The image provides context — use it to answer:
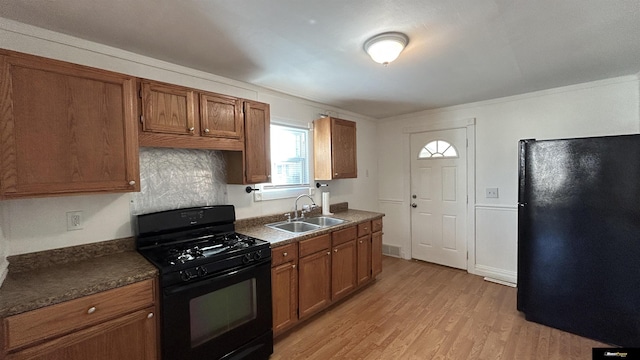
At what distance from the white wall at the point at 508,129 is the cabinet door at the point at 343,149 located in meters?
1.17

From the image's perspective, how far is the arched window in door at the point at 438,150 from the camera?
388 centimetres

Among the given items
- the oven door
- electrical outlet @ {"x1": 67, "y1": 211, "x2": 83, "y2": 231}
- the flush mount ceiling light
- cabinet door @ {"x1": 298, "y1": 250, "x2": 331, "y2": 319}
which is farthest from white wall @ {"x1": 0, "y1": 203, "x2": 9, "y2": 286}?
the flush mount ceiling light

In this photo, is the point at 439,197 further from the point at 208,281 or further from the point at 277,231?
the point at 208,281

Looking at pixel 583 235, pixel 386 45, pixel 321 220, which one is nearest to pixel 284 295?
pixel 321 220

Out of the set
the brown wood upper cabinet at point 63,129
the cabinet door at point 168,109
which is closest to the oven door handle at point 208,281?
the brown wood upper cabinet at point 63,129

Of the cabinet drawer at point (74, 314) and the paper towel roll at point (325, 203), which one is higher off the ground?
the paper towel roll at point (325, 203)

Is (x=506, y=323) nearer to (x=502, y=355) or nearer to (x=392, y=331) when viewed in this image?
(x=502, y=355)

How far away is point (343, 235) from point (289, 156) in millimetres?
1155

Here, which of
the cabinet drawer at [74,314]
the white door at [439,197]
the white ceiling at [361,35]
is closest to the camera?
the cabinet drawer at [74,314]

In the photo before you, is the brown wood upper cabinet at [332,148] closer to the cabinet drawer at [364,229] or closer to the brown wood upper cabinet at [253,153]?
the cabinet drawer at [364,229]

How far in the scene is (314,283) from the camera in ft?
8.43

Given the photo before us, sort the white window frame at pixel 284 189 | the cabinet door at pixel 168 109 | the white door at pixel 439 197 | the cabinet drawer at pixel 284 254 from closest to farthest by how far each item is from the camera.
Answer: the cabinet door at pixel 168 109 → the cabinet drawer at pixel 284 254 → the white window frame at pixel 284 189 → the white door at pixel 439 197

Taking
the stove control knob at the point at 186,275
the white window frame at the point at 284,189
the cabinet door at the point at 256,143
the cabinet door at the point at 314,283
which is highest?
the cabinet door at the point at 256,143

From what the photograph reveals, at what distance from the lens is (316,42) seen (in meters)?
1.91
